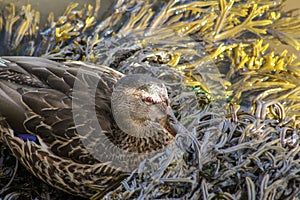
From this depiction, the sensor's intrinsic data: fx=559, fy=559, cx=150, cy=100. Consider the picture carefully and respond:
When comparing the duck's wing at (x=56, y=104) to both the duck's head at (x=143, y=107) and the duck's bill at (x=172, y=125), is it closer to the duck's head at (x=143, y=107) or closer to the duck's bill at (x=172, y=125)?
the duck's head at (x=143, y=107)

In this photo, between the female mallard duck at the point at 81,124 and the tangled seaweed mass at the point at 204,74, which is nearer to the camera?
the tangled seaweed mass at the point at 204,74

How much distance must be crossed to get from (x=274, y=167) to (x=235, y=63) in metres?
0.92

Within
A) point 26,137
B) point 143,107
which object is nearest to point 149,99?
point 143,107

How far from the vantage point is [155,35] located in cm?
305

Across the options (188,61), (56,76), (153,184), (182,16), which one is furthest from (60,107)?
(182,16)

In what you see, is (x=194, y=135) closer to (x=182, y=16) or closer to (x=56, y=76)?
(x=56, y=76)

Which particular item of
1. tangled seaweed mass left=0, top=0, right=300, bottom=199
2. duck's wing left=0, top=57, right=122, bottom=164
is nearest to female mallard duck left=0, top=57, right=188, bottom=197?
duck's wing left=0, top=57, right=122, bottom=164

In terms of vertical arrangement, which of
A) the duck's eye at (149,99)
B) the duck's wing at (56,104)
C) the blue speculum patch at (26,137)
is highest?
the duck's eye at (149,99)

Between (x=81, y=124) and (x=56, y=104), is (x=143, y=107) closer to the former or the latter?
(x=81, y=124)

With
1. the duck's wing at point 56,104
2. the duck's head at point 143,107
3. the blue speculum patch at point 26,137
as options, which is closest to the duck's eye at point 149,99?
the duck's head at point 143,107

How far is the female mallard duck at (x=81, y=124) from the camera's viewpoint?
239cm

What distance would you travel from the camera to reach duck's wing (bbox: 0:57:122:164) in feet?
A: 7.84

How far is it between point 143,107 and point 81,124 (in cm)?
28

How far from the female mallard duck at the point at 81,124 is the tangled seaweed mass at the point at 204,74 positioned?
15cm
